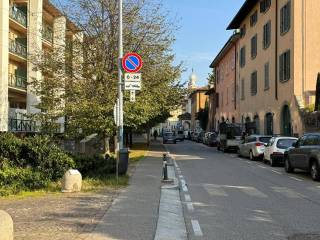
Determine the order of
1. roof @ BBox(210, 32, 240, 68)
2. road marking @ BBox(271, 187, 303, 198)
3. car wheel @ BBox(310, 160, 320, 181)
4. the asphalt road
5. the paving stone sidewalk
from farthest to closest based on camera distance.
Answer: roof @ BBox(210, 32, 240, 68), car wheel @ BBox(310, 160, 320, 181), road marking @ BBox(271, 187, 303, 198), the asphalt road, the paving stone sidewalk

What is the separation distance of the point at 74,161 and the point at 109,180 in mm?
1239

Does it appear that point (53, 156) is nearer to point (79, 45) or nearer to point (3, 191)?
point (3, 191)

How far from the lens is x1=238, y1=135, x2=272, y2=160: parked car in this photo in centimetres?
2784

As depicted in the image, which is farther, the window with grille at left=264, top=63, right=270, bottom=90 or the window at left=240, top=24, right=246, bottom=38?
the window at left=240, top=24, right=246, bottom=38

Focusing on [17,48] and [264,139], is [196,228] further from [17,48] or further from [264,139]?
[17,48]

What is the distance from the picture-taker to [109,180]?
49.4 ft

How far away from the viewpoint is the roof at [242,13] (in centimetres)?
4396

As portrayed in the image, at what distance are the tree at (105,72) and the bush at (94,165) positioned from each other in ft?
23.1

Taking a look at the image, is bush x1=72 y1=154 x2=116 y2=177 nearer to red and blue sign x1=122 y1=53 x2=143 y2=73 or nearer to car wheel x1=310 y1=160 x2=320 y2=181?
red and blue sign x1=122 y1=53 x2=143 y2=73

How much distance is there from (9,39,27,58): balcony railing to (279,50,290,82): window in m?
20.7

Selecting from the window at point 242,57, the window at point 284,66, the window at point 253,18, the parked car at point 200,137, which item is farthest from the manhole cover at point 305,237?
the parked car at point 200,137

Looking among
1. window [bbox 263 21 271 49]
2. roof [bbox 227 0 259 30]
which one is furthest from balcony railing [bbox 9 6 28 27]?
window [bbox 263 21 271 49]

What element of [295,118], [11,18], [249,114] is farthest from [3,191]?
[249,114]

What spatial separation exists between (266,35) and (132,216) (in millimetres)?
32617
